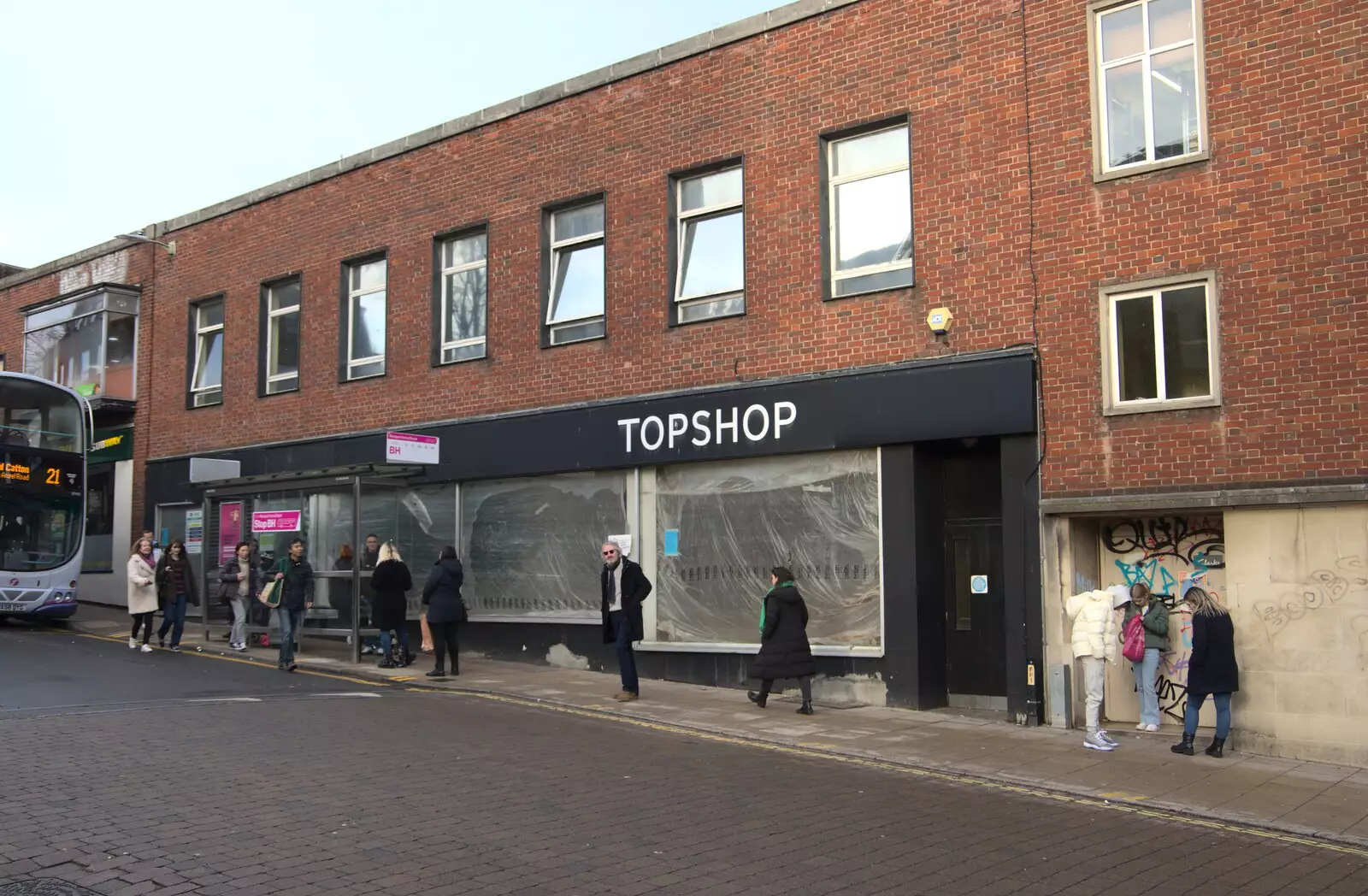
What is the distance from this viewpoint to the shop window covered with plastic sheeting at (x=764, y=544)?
1334 cm

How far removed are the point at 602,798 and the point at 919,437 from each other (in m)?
6.25

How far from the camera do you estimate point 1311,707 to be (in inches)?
411

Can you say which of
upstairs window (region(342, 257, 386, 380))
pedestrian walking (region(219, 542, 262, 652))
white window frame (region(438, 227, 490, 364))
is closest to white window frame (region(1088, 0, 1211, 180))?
white window frame (region(438, 227, 490, 364))

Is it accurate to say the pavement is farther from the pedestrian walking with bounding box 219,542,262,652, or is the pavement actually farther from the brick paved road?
the pedestrian walking with bounding box 219,542,262,652

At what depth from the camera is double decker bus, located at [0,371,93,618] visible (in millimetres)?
18906

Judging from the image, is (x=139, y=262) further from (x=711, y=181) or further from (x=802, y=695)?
(x=802, y=695)

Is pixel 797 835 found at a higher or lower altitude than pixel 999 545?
lower

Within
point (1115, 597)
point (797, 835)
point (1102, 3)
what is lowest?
point (797, 835)

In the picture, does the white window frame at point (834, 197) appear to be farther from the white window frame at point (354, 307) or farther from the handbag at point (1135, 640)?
the white window frame at point (354, 307)

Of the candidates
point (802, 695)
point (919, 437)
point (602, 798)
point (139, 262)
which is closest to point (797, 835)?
point (602, 798)

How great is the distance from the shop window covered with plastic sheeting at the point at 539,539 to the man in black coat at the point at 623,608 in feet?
7.23

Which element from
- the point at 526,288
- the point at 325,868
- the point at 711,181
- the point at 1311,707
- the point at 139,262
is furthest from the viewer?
the point at 139,262

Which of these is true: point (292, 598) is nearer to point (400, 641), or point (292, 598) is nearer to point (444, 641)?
point (400, 641)

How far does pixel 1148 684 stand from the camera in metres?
11.6
